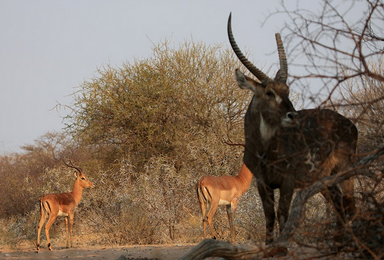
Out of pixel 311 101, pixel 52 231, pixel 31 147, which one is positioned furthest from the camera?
pixel 31 147

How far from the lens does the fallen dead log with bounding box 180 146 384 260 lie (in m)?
3.83

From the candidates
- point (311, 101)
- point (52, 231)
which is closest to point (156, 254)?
point (311, 101)

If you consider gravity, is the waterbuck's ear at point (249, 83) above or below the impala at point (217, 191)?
above

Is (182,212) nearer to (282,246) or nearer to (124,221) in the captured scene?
(124,221)

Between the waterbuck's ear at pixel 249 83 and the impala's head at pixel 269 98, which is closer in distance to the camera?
the impala's head at pixel 269 98

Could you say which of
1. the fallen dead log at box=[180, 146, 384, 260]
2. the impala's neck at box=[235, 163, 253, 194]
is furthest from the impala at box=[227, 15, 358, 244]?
the impala's neck at box=[235, 163, 253, 194]

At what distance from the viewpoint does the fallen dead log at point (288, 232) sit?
12.6 feet

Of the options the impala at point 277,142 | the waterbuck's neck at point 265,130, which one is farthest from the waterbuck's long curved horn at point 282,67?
the waterbuck's neck at point 265,130

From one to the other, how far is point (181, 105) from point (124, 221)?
231 inches

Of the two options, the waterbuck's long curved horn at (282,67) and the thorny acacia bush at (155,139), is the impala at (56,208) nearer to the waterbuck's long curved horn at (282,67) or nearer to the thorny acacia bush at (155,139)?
the thorny acacia bush at (155,139)

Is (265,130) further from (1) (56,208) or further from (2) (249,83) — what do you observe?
(1) (56,208)

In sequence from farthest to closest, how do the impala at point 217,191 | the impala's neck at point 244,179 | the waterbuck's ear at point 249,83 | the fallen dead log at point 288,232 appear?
the impala's neck at point 244,179 < the impala at point 217,191 < the waterbuck's ear at point 249,83 < the fallen dead log at point 288,232

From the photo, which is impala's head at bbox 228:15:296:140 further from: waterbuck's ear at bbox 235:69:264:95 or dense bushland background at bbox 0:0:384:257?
dense bushland background at bbox 0:0:384:257

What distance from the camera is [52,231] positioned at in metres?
15.6
